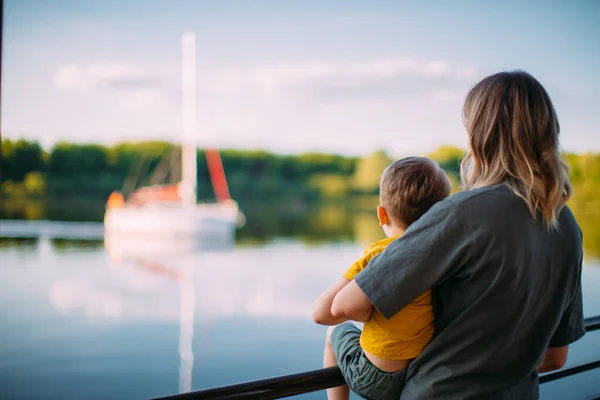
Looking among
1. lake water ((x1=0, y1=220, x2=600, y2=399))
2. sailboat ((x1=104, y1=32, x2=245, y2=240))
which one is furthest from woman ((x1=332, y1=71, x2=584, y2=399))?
sailboat ((x1=104, y1=32, x2=245, y2=240))

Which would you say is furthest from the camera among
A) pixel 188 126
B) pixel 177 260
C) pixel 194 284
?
pixel 188 126

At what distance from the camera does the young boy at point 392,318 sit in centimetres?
93

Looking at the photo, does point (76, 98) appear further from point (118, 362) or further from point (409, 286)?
point (409, 286)

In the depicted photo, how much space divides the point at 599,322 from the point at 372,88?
215 ft

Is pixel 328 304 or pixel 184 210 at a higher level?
pixel 328 304

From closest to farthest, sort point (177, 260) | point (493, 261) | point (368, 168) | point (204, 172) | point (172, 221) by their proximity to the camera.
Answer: point (493, 261) → point (177, 260) → point (172, 221) → point (368, 168) → point (204, 172)

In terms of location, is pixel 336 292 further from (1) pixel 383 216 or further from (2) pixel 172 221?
(2) pixel 172 221

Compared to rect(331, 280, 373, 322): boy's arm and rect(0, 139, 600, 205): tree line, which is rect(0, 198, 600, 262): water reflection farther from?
rect(331, 280, 373, 322): boy's arm

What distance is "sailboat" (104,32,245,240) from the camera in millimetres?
24609

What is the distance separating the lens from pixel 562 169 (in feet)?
2.92

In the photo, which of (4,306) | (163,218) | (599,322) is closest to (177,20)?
(163,218)

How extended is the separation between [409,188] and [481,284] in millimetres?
216

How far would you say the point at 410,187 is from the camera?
983 millimetres

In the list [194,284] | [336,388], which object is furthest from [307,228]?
[336,388]
